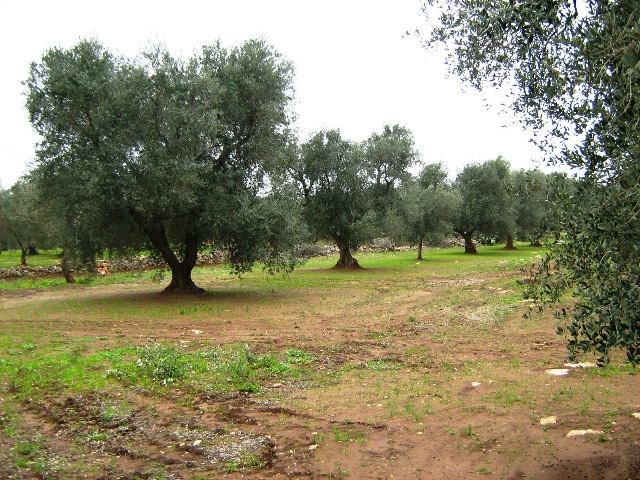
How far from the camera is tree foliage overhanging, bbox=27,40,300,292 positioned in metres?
20.9

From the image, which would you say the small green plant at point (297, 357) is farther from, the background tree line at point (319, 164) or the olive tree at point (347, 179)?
the olive tree at point (347, 179)

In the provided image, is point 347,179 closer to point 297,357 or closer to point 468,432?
point 297,357

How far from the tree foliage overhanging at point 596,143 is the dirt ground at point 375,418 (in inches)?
88.7

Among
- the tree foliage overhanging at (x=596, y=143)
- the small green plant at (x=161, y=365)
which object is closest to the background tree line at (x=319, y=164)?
the tree foliage overhanging at (x=596, y=143)

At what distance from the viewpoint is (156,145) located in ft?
70.5

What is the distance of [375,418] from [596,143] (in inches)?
203

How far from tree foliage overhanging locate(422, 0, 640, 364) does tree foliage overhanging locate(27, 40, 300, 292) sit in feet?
54.3

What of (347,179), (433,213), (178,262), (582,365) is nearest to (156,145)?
(178,262)

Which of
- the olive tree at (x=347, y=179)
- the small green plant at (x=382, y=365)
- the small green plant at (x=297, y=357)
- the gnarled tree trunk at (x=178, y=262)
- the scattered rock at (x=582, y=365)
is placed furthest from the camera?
the olive tree at (x=347, y=179)

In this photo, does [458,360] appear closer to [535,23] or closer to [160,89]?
[535,23]

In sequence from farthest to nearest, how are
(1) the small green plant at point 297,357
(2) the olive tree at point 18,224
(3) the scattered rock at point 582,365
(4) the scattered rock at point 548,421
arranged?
(2) the olive tree at point 18,224
(1) the small green plant at point 297,357
(3) the scattered rock at point 582,365
(4) the scattered rock at point 548,421

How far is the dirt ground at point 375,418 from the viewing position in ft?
21.5

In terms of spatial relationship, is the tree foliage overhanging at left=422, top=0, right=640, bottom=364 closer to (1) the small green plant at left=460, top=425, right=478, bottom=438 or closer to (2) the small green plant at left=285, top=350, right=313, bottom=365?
(1) the small green plant at left=460, top=425, right=478, bottom=438

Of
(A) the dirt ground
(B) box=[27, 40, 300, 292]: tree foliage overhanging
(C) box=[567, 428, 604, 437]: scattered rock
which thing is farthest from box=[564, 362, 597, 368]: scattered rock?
(B) box=[27, 40, 300, 292]: tree foliage overhanging
